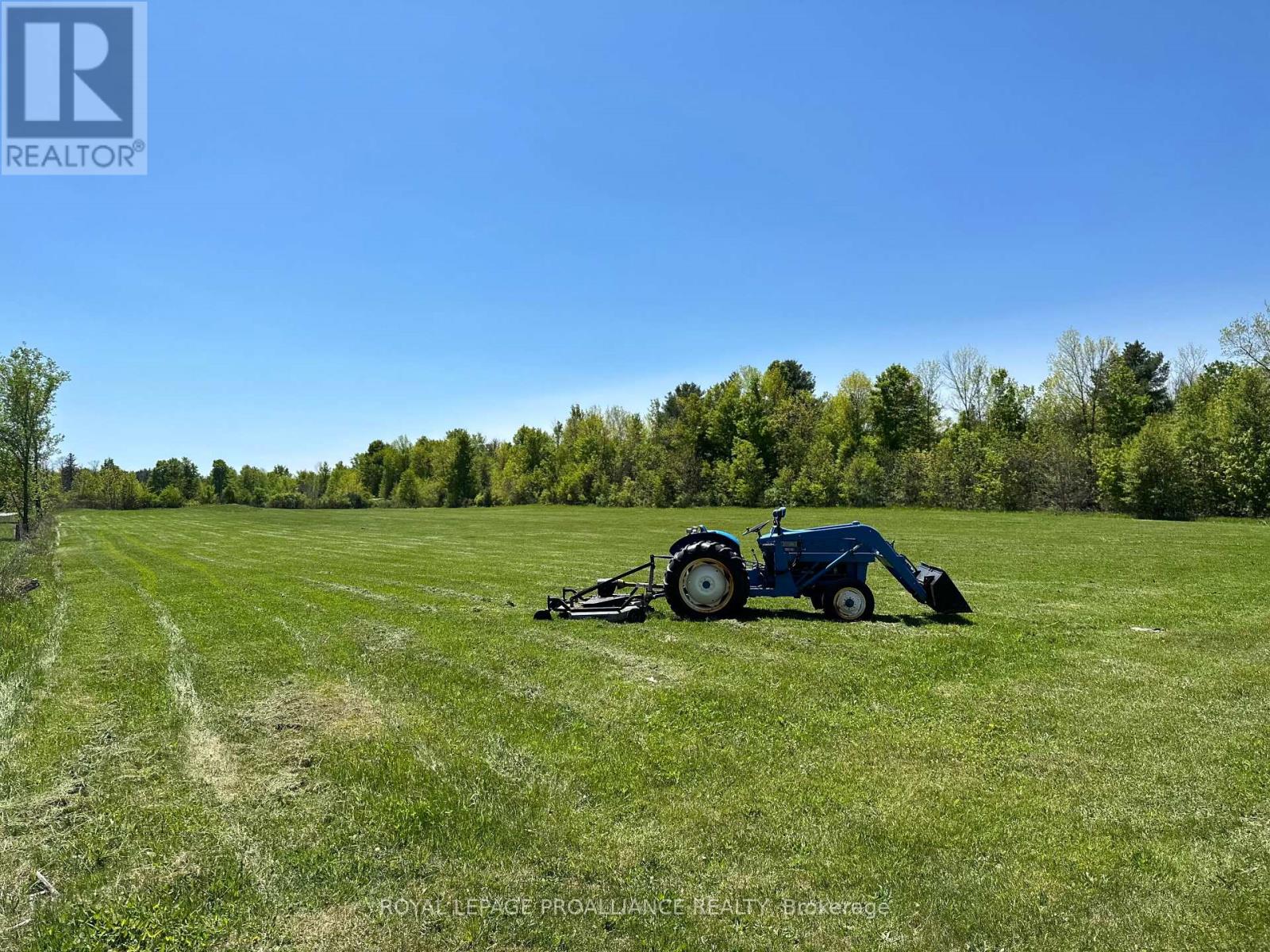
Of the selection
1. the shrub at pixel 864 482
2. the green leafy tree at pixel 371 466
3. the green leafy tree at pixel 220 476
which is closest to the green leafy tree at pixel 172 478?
the green leafy tree at pixel 220 476

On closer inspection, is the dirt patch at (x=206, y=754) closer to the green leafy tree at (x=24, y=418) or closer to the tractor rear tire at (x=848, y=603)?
the tractor rear tire at (x=848, y=603)

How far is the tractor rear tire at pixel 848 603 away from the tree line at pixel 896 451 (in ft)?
168

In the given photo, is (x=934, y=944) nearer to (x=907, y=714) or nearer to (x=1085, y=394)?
(x=907, y=714)

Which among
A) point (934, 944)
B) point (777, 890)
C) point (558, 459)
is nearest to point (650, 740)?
point (777, 890)

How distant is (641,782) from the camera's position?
221 inches

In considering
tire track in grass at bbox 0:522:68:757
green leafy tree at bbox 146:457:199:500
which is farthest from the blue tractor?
green leafy tree at bbox 146:457:199:500

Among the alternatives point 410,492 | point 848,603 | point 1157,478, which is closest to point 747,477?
point 1157,478

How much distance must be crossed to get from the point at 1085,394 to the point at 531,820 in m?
76.8

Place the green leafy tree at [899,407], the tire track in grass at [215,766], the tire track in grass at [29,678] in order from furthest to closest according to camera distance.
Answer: the green leafy tree at [899,407] < the tire track in grass at [29,678] < the tire track in grass at [215,766]

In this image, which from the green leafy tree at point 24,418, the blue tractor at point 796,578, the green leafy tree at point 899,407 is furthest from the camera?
the green leafy tree at point 899,407

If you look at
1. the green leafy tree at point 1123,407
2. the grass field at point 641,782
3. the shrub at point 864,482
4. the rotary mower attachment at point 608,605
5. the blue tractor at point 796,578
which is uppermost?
the green leafy tree at point 1123,407

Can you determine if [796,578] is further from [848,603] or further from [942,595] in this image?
[942,595]

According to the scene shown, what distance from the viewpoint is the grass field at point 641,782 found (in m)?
3.97

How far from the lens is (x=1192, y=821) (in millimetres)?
4910
